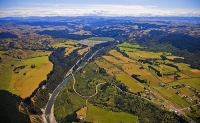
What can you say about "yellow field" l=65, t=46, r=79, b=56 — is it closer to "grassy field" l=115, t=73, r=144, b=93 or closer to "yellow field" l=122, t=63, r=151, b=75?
"yellow field" l=122, t=63, r=151, b=75

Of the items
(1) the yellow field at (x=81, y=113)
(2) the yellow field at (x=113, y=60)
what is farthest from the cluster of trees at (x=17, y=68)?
(2) the yellow field at (x=113, y=60)

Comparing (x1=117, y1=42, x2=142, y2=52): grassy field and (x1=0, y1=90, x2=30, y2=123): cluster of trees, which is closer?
(x1=0, y1=90, x2=30, y2=123): cluster of trees

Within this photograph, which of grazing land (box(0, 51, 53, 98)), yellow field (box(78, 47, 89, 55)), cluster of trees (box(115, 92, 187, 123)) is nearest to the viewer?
cluster of trees (box(115, 92, 187, 123))

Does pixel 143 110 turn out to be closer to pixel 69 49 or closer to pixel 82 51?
pixel 82 51

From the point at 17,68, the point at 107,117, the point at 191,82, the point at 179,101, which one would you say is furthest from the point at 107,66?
the point at 107,117

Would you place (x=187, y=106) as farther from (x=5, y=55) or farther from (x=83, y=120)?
(x=5, y=55)

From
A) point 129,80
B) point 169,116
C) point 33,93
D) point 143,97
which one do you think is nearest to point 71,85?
point 33,93

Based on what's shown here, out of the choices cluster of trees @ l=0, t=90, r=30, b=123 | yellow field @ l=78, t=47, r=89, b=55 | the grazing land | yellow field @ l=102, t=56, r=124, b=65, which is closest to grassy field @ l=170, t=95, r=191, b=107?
yellow field @ l=102, t=56, r=124, b=65
